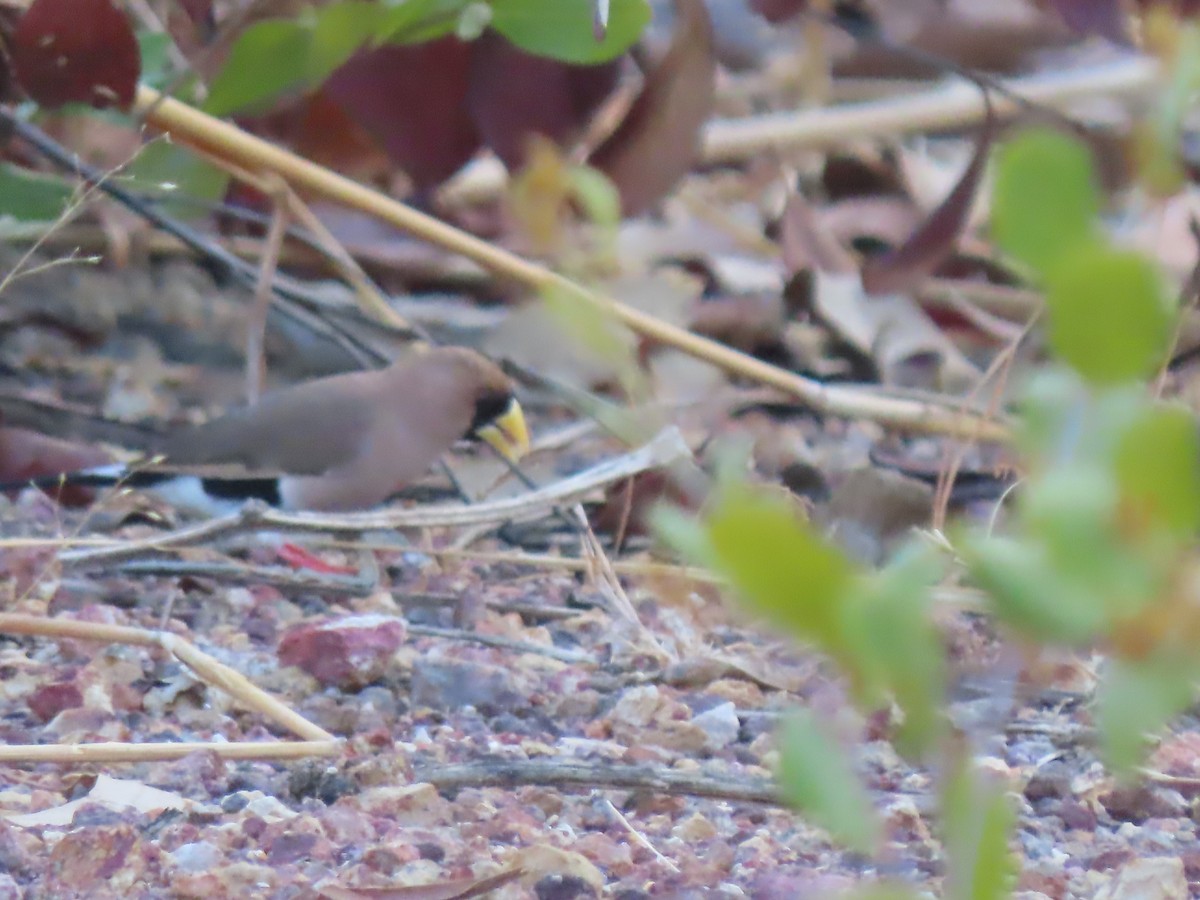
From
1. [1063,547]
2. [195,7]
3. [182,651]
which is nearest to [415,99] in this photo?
[195,7]

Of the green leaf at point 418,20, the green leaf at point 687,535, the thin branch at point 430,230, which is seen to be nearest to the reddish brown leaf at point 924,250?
the thin branch at point 430,230

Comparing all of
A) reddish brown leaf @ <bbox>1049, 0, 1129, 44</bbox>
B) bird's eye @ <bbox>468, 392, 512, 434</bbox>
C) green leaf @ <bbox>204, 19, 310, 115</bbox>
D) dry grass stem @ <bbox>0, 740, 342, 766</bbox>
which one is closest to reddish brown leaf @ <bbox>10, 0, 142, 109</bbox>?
green leaf @ <bbox>204, 19, 310, 115</bbox>

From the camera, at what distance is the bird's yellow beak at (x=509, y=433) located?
9.37 ft

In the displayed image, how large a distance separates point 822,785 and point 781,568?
89mm

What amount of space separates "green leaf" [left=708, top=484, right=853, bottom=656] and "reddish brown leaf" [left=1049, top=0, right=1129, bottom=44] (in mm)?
1958

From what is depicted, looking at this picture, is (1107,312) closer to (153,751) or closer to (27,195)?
(153,751)

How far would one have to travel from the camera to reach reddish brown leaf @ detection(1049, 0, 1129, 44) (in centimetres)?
233

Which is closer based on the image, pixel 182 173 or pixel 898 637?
pixel 898 637

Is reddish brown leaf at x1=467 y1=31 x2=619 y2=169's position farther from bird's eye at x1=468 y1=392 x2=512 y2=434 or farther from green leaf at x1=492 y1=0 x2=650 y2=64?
green leaf at x1=492 y1=0 x2=650 y2=64

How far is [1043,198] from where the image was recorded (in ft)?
1.81

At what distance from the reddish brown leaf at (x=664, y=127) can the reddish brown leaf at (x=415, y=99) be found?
0.25 m

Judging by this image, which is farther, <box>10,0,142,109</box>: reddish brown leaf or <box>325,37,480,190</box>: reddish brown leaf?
<box>325,37,480,190</box>: reddish brown leaf

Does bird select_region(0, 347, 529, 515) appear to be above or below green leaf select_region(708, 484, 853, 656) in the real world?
above

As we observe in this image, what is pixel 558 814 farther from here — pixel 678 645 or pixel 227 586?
pixel 227 586
